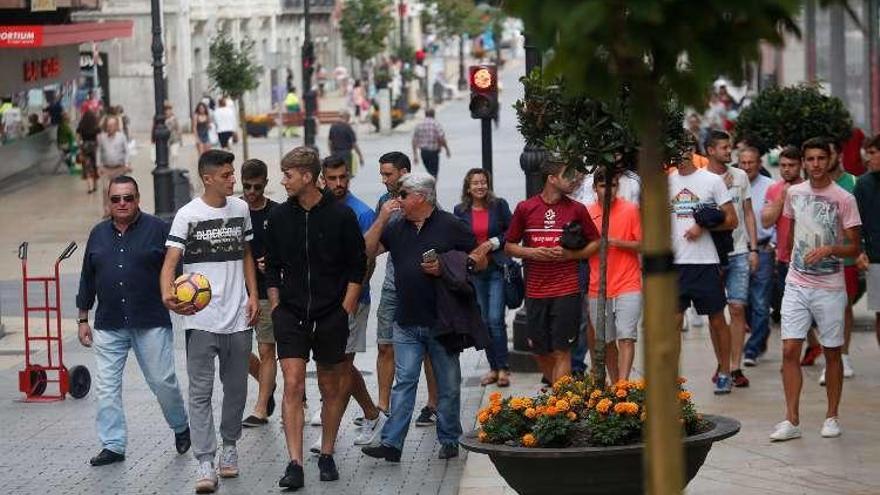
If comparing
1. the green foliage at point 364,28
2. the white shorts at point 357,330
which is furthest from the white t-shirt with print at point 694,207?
the green foliage at point 364,28

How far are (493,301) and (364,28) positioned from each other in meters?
60.4

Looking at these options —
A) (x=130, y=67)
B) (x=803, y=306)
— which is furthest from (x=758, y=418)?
(x=130, y=67)

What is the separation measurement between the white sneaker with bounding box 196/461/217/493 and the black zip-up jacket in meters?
1.03

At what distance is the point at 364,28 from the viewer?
2931 inches

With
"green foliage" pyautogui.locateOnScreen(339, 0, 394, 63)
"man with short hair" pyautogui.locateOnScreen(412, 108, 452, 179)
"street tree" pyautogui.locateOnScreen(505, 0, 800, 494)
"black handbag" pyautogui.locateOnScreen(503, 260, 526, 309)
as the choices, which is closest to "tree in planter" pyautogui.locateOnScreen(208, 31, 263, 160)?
"man with short hair" pyautogui.locateOnScreen(412, 108, 452, 179)

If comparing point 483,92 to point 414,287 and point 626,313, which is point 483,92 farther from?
point 414,287

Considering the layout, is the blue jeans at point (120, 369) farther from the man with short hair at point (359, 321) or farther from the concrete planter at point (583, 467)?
the concrete planter at point (583, 467)

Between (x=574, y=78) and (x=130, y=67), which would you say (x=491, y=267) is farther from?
(x=130, y=67)

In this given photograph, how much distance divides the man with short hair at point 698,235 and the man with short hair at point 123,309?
364cm

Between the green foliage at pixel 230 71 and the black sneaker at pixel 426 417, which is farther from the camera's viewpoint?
the green foliage at pixel 230 71

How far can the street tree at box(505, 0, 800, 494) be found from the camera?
539cm

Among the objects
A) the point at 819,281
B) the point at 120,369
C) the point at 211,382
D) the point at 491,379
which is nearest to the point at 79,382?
the point at 120,369

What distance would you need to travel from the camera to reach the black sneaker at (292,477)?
11203 mm

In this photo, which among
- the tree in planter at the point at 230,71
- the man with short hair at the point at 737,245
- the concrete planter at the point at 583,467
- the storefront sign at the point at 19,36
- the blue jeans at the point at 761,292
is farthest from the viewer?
the tree in planter at the point at 230,71
